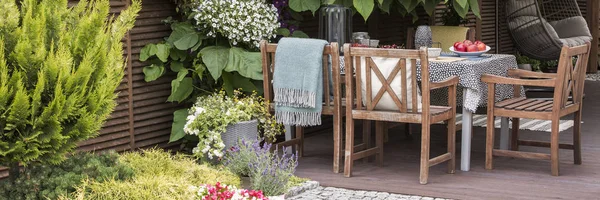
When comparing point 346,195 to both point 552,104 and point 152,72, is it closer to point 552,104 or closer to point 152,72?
point 552,104

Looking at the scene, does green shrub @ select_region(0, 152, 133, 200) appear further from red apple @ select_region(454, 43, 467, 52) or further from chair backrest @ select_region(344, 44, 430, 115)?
red apple @ select_region(454, 43, 467, 52)

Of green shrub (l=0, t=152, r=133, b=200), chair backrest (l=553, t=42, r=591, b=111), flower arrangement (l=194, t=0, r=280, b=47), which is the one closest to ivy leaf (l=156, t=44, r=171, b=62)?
flower arrangement (l=194, t=0, r=280, b=47)

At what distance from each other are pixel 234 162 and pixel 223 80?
2.89 feet

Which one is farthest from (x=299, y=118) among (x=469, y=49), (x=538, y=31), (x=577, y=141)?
(x=538, y=31)

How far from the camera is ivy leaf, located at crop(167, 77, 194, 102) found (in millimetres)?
6133

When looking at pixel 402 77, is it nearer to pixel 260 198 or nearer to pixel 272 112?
pixel 272 112

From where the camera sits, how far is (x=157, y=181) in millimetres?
4371

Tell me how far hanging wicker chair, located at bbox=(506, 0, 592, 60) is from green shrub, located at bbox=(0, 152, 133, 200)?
5.66 metres

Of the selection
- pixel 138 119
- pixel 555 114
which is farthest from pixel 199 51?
pixel 555 114

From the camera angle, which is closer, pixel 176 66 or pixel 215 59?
Answer: pixel 215 59

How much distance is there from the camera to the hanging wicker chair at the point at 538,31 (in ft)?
31.1

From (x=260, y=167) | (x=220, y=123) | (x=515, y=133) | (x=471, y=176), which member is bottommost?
(x=471, y=176)

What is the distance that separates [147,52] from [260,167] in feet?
4.47

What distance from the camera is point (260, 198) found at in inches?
163
